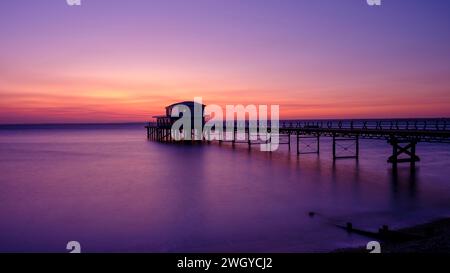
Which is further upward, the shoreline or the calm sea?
the shoreline

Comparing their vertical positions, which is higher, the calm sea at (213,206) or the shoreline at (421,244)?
the shoreline at (421,244)

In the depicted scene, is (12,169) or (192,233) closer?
(192,233)

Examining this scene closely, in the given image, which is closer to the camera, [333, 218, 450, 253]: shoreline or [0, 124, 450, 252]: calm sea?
[333, 218, 450, 253]: shoreline

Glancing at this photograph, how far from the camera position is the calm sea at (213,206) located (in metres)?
11.6

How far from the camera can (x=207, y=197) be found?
18.7 metres

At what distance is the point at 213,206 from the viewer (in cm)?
1658

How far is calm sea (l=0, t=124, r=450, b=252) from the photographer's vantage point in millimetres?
11586

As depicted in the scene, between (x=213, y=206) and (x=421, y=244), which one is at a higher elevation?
(x=421, y=244)

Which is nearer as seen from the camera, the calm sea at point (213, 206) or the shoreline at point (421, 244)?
the shoreline at point (421, 244)
